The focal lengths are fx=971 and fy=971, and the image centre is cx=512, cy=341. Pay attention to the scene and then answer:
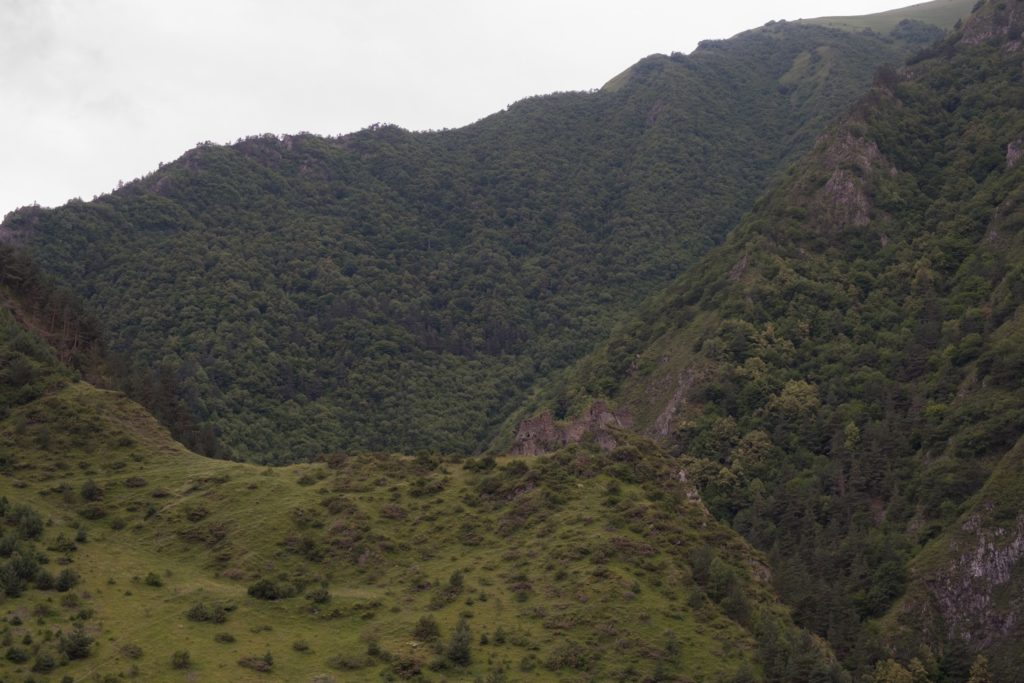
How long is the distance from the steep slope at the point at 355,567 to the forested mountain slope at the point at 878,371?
51.4 feet

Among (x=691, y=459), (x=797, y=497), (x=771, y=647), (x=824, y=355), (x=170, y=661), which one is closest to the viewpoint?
(x=170, y=661)

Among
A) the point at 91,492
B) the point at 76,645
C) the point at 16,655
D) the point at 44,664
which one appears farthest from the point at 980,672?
the point at 91,492

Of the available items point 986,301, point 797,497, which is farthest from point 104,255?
point 986,301

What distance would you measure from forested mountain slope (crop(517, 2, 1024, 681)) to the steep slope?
A: 1568cm

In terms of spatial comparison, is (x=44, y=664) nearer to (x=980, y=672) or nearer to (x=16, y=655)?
(x=16, y=655)

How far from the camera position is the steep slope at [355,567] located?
→ 54.8 metres

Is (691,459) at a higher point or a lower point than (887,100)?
lower

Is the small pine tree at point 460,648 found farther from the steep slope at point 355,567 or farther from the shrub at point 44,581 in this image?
the shrub at point 44,581

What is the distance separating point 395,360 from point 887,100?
3961 inches

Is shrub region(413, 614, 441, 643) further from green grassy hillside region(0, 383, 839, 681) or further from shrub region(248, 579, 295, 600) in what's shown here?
shrub region(248, 579, 295, 600)

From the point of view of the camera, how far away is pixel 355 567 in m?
68.5

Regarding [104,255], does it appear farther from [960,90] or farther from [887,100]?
[960,90]

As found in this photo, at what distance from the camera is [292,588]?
209 ft

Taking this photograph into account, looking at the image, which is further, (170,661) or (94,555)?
(94,555)
